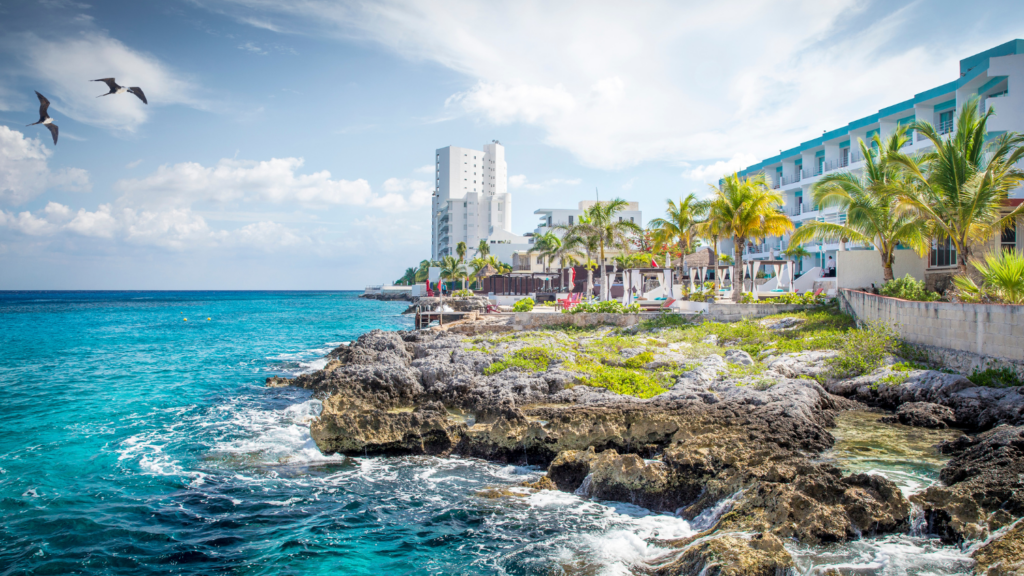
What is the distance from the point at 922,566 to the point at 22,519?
43.1ft

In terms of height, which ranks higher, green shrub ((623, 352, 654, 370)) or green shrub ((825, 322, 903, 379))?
green shrub ((825, 322, 903, 379))

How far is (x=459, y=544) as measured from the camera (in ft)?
25.7

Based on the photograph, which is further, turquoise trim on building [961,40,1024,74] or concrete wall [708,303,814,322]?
turquoise trim on building [961,40,1024,74]

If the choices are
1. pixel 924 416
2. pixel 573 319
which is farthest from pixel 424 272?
pixel 924 416

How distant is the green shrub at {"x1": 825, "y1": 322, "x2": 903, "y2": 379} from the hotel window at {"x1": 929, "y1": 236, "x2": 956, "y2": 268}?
961cm

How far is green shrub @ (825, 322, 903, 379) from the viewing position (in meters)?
15.7

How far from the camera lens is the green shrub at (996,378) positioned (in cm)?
1296

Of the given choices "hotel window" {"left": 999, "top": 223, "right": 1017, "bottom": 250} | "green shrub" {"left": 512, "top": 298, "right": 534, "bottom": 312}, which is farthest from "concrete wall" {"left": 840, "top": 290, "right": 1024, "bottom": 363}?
"green shrub" {"left": 512, "top": 298, "right": 534, "bottom": 312}

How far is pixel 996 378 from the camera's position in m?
13.3

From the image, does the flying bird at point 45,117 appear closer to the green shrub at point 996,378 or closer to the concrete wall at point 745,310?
the green shrub at point 996,378

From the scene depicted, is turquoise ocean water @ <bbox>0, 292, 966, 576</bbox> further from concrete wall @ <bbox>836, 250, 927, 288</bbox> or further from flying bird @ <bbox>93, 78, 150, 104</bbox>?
concrete wall @ <bbox>836, 250, 927, 288</bbox>

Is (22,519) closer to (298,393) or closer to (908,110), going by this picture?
(298,393)

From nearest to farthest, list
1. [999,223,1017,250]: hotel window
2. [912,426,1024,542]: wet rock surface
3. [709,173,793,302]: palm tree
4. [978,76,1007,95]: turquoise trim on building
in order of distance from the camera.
Answer: [912,426,1024,542]: wet rock surface < [999,223,1017,250]: hotel window < [709,173,793,302]: palm tree < [978,76,1007,95]: turquoise trim on building

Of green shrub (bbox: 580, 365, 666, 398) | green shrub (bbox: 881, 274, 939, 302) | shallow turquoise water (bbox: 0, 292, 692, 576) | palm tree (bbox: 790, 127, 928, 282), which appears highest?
palm tree (bbox: 790, 127, 928, 282)
